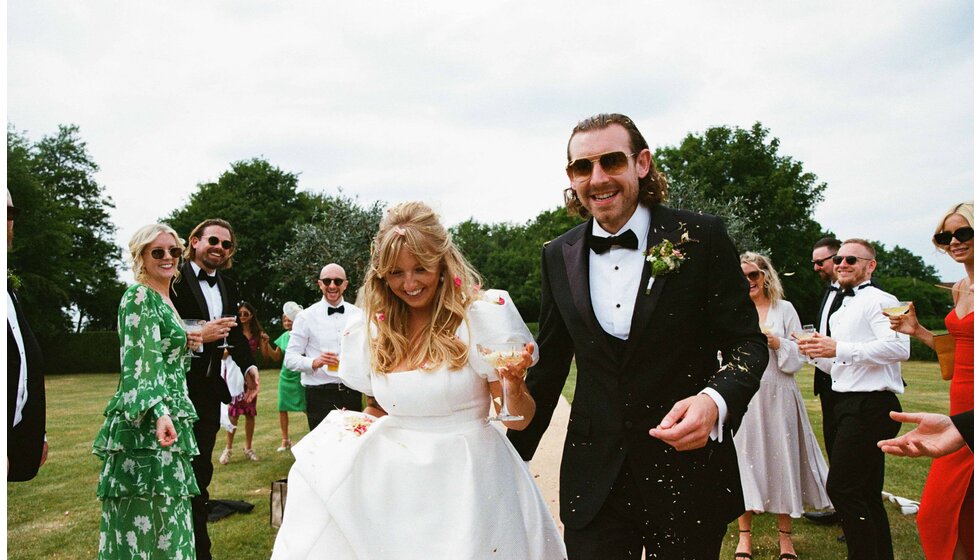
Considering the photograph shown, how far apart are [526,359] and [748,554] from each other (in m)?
3.88

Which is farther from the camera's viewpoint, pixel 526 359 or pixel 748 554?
pixel 748 554

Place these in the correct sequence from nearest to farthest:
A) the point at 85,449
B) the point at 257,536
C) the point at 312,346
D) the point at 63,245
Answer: the point at 257,536 < the point at 312,346 < the point at 85,449 < the point at 63,245

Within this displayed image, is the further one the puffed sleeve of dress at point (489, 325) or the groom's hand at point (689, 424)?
the puffed sleeve of dress at point (489, 325)

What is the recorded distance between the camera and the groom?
292 centimetres

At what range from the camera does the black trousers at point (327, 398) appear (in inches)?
344

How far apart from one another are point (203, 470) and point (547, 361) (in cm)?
376

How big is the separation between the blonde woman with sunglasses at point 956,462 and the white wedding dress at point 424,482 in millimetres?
2138

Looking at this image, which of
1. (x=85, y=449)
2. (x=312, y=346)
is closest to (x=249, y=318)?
(x=312, y=346)

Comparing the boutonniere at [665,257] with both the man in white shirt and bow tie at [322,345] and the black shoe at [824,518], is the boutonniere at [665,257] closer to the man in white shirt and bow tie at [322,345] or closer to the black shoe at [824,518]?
the black shoe at [824,518]

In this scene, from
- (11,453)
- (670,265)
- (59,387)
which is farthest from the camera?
(59,387)

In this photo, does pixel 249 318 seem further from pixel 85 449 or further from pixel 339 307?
pixel 85 449

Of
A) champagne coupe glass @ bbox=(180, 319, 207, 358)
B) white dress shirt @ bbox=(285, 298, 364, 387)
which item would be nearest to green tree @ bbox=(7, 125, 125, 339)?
white dress shirt @ bbox=(285, 298, 364, 387)

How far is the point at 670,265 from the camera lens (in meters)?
2.95

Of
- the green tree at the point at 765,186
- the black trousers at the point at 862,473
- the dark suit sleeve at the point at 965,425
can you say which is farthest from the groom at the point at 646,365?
the green tree at the point at 765,186
